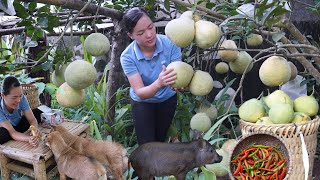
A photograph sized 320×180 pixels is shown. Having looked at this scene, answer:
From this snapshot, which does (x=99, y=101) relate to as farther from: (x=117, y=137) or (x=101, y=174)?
(x=101, y=174)

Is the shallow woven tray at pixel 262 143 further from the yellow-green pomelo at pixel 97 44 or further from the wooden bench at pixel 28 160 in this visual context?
the wooden bench at pixel 28 160

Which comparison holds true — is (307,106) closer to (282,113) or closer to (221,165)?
(282,113)

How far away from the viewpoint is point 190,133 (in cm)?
282

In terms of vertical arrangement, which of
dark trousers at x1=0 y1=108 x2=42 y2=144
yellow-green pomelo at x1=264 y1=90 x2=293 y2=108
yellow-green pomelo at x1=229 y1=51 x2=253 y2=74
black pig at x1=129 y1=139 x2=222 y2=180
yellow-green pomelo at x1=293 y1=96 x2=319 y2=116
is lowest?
dark trousers at x1=0 y1=108 x2=42 y2=144

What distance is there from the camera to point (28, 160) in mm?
2156

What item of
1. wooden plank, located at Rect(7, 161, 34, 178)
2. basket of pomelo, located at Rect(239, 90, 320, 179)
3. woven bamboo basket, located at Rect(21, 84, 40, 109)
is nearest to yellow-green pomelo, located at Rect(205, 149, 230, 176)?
basket of pomelo, located at Rect(239, 90, 320, 179)

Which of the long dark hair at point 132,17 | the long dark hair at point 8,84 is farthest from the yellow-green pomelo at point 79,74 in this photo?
the long dark hair at point 8,84

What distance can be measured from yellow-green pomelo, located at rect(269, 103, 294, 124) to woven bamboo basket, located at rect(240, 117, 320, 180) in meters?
0.02

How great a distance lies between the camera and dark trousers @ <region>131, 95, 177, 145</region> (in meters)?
2.33

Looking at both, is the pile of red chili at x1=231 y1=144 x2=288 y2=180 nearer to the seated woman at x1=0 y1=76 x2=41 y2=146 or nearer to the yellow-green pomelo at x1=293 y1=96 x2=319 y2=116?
the yellow-green pomelo at x1=293 y1=96 x2=319 y2=116

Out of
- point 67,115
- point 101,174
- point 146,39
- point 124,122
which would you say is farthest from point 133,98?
point 67,115

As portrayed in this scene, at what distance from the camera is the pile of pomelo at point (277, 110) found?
1.93 m

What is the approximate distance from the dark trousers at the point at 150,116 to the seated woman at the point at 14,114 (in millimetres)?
575

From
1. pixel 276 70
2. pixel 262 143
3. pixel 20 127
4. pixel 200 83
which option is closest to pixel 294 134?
pixel 262 143
